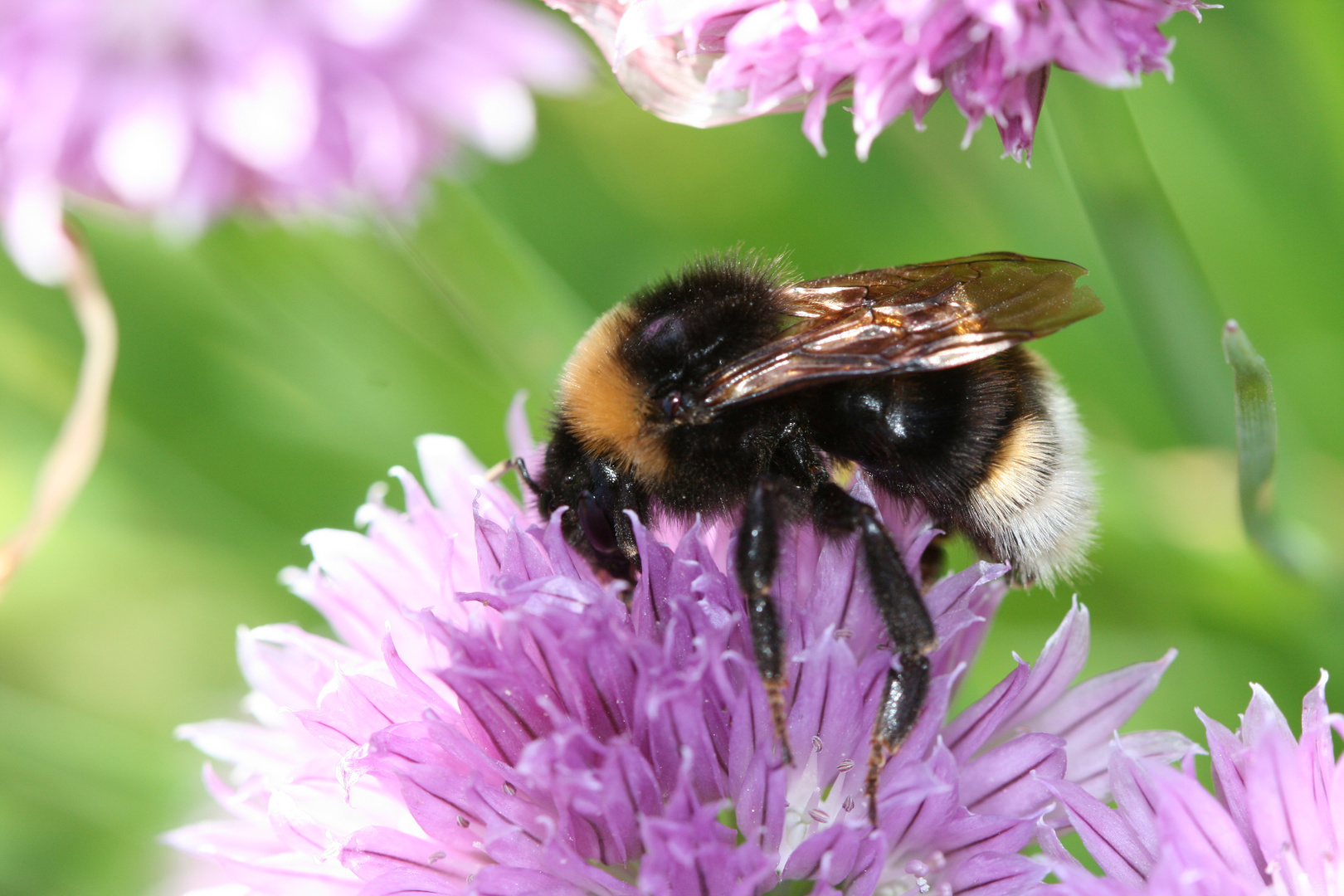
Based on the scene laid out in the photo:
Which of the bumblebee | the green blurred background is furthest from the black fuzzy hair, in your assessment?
the green blurred background

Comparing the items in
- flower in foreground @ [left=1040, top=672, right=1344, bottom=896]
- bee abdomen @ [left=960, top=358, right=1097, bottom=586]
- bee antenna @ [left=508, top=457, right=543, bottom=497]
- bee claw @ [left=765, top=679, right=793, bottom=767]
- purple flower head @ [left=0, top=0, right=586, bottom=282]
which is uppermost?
purple flower head @ [left=0, top=0, right=586, bottom=282]

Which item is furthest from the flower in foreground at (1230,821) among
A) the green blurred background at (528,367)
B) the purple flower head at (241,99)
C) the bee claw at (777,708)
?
the purple flower head at (241,99)

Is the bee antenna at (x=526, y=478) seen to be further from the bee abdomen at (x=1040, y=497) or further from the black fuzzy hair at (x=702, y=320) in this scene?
the bee abdomen at (x=1040, y=497)

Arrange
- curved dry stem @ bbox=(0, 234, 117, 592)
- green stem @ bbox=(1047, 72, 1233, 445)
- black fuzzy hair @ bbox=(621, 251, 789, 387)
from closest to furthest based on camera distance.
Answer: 1. black fuzzy hair @ bbox=(621, 251, 789, 387)
2. green stem @ bbox=(1047, 72, 1233, 445)
3. curved dry stem @ bbox=(0, 234, 117, 592)

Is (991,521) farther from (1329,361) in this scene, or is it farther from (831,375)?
(1329,361)

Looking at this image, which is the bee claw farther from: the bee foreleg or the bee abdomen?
the bee abdomen

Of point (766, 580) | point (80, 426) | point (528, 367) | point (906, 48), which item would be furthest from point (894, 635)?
point (80, 426)

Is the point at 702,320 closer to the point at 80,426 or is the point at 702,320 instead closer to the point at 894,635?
the point at 894,635
